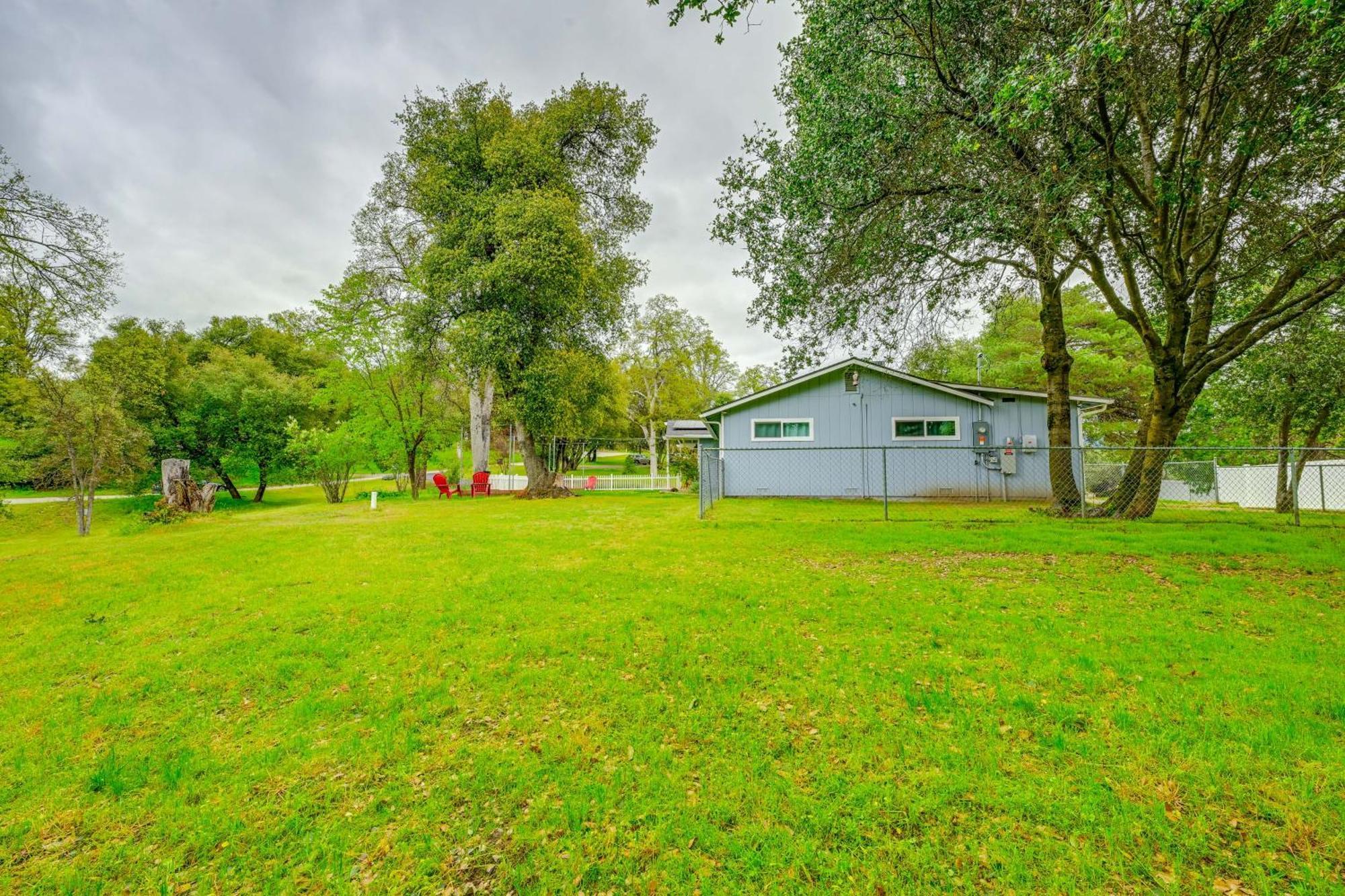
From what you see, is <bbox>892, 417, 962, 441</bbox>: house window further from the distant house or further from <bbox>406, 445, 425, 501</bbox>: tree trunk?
<bbox>406, 445, 425, 501</bbox>: tree trunk

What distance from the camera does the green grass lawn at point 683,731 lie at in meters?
1.94

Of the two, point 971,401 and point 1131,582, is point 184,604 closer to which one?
point 1131,582

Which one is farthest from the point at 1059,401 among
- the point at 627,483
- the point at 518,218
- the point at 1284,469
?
the point at 627,483

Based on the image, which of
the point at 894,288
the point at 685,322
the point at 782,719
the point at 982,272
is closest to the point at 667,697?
the point at 782,719

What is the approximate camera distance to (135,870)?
1.95 meters

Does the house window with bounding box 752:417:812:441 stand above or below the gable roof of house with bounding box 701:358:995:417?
below

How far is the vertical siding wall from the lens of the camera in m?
13.9

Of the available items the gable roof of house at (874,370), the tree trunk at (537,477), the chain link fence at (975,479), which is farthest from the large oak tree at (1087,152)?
the tree trunk at (537,477)

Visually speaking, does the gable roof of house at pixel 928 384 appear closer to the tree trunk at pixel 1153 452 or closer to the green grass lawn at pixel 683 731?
the tree trunk at pixel 1153 452

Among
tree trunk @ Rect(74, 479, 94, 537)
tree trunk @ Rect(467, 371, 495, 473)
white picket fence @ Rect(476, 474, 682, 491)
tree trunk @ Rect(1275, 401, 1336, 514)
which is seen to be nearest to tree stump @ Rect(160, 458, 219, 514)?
tree trunk @ Rect(74, 479, 94, 537)

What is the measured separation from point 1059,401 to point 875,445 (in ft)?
15.0

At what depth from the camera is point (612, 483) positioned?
20.6 metres

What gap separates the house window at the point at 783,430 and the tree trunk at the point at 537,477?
273 inches

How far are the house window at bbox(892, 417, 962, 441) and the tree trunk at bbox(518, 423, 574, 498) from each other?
10.9 meters
